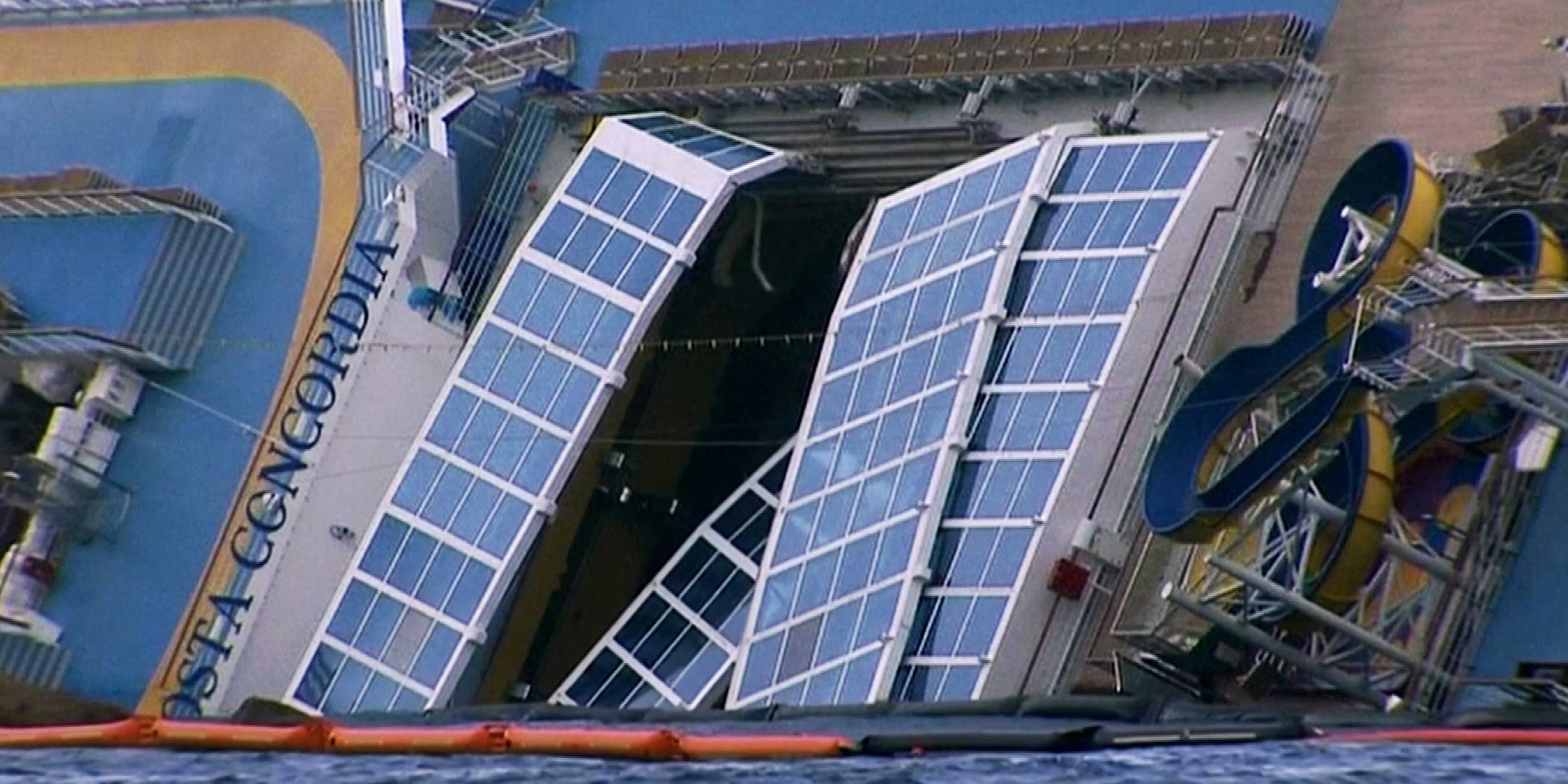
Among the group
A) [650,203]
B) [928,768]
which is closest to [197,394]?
[650,203]

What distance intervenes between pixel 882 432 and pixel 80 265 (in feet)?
45.7

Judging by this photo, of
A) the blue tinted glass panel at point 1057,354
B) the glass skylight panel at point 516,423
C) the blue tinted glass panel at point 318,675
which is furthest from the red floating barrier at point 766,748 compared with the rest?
the blue tinted glass panel at point 318,675

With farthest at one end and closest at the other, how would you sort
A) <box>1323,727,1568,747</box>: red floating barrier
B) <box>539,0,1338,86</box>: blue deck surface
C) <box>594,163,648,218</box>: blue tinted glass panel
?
1. <box>594,163,648,218</box>: blue tinted glass panel
2. <box>539,0,1338,86</box>: blue deck surface
3. <box>1323,727,1568,747</box>: red floating barrier

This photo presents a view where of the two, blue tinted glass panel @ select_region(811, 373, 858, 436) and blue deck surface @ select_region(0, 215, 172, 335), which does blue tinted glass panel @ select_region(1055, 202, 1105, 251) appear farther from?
blue deck surface @ select_region(0, 215, 172, 335)

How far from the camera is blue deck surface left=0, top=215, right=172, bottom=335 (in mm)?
58469

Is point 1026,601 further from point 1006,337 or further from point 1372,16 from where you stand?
point 1372,16

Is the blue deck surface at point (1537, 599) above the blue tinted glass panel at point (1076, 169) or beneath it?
beneath

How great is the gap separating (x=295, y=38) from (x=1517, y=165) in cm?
1961

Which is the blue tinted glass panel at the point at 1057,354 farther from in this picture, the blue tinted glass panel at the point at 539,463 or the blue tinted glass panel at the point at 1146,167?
the blue tinted glass panel at the point at 539,463

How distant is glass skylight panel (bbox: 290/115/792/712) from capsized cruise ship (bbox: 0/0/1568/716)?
0.21 feet

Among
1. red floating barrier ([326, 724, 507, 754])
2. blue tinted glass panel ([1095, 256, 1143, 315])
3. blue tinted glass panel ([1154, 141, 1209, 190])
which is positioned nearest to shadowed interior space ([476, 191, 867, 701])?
blue tinted glass panel ([1154, 141, 1209, 190])

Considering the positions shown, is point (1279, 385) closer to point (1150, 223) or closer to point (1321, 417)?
point (1321, 417)

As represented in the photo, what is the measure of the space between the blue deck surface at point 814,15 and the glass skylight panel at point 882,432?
9.20ft

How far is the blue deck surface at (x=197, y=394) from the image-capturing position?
5669 cm
